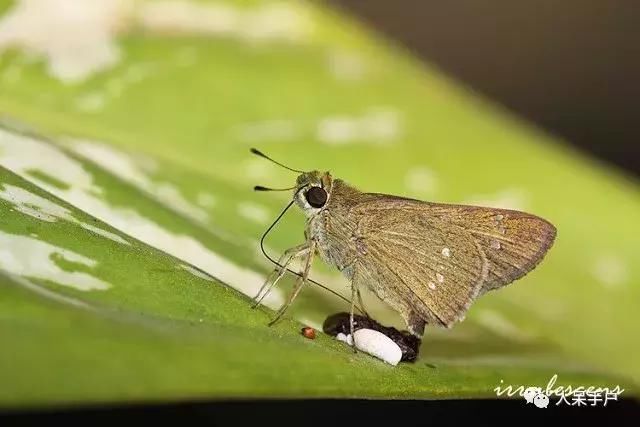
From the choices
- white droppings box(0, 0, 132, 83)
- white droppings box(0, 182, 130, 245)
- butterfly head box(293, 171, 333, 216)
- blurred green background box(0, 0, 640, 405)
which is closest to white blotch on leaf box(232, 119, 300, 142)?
blurred green background box(0, 0, 640, 405)

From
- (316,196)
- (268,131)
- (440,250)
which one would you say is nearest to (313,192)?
(316,196)

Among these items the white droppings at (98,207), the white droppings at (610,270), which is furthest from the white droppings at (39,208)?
the white droppings at (610,270)

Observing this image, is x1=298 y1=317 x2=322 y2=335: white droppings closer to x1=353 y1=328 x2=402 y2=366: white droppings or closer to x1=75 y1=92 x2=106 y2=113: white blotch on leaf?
x1=353 y1=328 x2=402 y2=366: white droppings

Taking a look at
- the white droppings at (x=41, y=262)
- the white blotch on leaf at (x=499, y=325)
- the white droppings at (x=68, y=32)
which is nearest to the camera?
the white droppings at (x=41, y=262)

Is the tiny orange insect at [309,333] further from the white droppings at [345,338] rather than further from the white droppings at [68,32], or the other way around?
the white droppings at [68,32]

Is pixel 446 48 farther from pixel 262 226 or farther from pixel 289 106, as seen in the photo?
pixel 262 226

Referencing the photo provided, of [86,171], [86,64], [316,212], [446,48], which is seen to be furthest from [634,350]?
[446,48]
